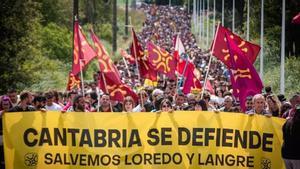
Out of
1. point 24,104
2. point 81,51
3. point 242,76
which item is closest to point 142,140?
point 24,104

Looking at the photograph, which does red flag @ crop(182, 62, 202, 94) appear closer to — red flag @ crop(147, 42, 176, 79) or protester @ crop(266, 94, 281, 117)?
red flag @ crop(147, 42, 176, 79)

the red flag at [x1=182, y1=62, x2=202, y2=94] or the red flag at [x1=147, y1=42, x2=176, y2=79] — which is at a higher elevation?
the red flag at [x1=147, y1=42, x2=176, y2=79]

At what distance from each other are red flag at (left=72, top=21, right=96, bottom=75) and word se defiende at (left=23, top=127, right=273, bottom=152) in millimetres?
3551

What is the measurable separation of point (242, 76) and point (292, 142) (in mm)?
3699

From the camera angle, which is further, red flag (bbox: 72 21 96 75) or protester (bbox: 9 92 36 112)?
red flag (bbox: 72 21 96 75)

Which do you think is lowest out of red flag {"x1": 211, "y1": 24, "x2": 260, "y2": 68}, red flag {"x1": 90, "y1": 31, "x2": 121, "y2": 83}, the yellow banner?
the yellow banner

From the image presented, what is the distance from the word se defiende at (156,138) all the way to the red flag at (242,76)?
2.25 metres

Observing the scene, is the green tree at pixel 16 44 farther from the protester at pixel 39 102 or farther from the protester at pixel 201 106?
the protester at pixel 201 106

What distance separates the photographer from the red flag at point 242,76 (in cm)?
1520

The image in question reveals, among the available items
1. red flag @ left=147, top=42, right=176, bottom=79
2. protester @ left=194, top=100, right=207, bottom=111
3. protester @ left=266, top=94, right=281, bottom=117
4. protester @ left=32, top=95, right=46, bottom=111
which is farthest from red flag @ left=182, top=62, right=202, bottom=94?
protester @ left=266, top=94, right=281, bottom=117

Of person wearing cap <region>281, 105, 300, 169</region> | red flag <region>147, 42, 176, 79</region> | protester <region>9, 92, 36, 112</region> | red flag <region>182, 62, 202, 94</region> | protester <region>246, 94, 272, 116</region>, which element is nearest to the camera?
person wearing cap <region>281, 105, 300, 169</region>

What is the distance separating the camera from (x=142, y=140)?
41.8 ft

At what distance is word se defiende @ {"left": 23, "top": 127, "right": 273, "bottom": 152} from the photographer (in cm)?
1270

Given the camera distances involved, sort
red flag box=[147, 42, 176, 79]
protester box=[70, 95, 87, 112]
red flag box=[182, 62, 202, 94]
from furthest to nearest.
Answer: red flag box=[147, 42, 176, 79] < red flag box=[182, 62, 202, 94] < protester box=[70, 95, 87, 112]
